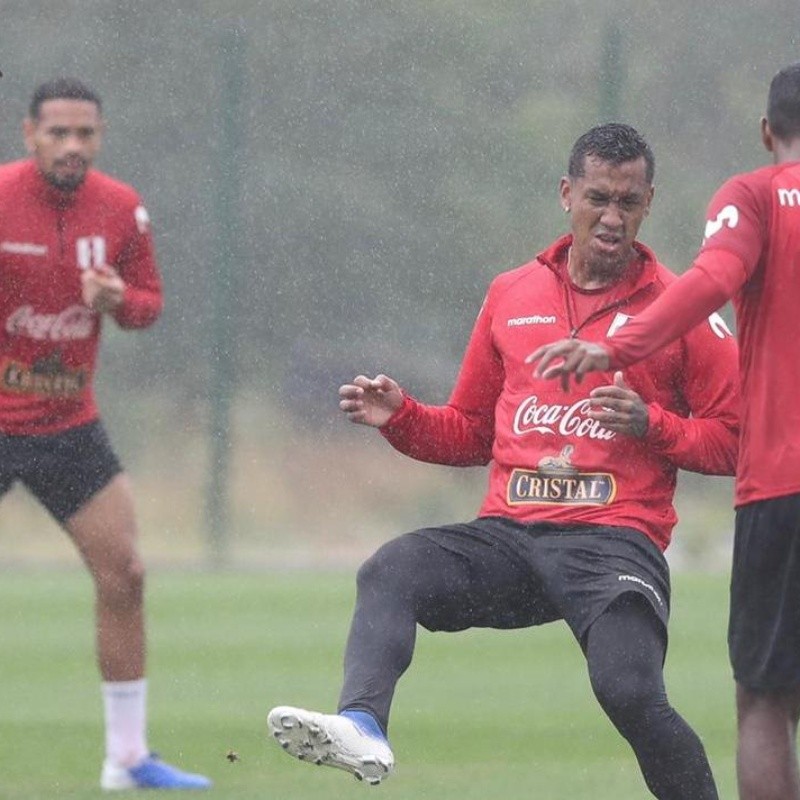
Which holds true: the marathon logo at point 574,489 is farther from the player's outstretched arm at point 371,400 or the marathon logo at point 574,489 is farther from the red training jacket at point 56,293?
the red training jacket at point 56,293

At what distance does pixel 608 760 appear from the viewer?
8.20 m

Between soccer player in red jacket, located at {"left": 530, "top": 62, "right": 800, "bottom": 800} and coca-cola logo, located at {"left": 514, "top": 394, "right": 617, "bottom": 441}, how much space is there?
17.6 inches

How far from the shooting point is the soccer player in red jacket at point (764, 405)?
5117mm

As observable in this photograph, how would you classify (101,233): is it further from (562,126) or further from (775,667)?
(562,126)

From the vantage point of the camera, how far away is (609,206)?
5793mm

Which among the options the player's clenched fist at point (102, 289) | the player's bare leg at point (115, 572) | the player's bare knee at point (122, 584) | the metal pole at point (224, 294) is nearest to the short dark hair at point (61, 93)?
the player's clenched fist at point (102, 289)

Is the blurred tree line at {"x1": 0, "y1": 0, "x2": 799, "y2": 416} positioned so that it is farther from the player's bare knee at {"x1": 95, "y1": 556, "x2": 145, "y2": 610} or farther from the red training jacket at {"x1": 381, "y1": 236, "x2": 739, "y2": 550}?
the red training jacket at {"x1": 381, "y1": 236, "x2": 739, "y2": 550}

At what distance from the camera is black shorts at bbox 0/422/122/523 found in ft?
24.7

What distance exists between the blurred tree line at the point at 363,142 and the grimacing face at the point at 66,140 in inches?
331

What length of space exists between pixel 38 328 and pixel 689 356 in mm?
2689

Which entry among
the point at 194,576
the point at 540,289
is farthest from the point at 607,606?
the point at 194,576

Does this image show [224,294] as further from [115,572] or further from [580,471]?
[580,471]

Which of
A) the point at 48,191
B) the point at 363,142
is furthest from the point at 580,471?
the point at 363,142

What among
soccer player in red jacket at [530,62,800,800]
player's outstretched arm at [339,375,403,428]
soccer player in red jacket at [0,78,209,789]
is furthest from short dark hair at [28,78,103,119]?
soccer player in red jacket at [530,62,800,800]
